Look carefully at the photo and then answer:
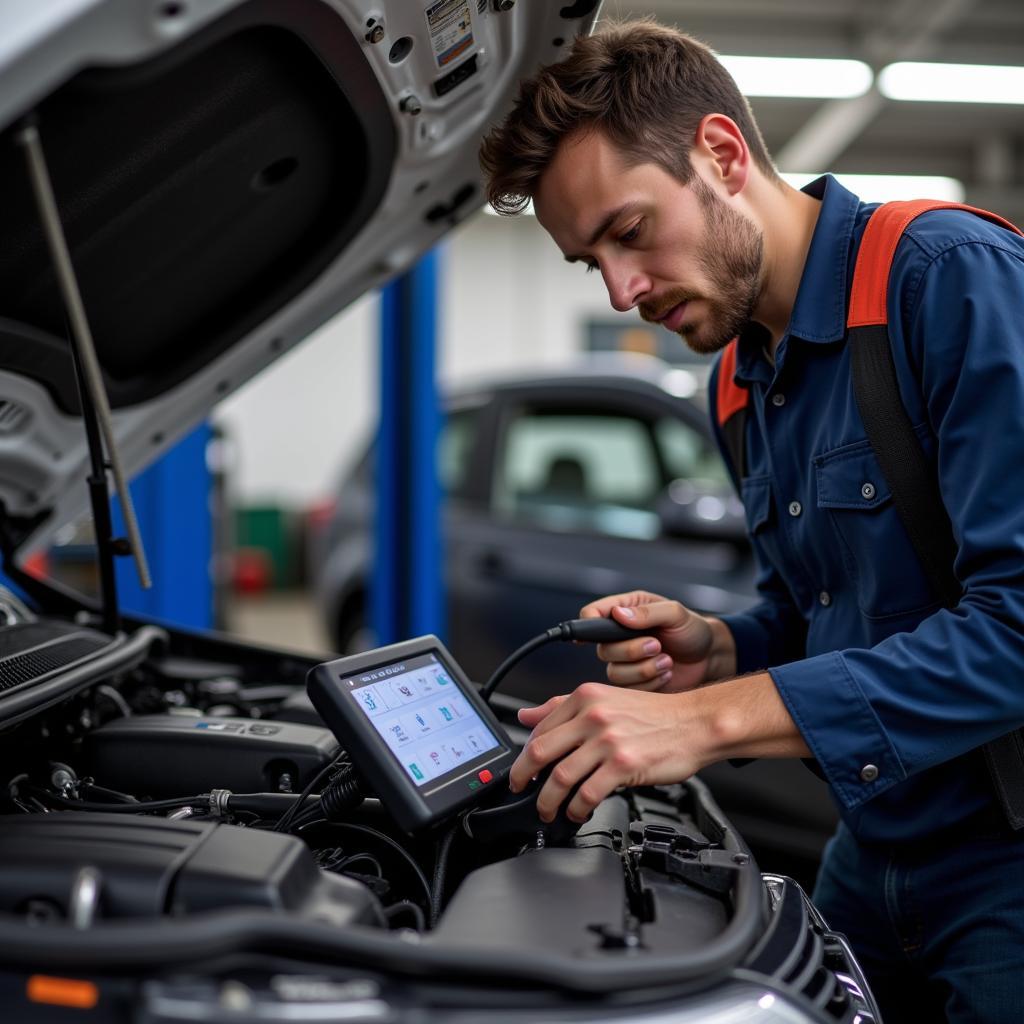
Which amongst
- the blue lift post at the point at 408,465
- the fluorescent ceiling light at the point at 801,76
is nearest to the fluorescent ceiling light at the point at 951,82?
the fluorescent ceiling light at the point at 801,76

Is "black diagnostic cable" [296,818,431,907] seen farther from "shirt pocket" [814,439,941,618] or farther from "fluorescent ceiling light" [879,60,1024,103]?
"fluorescent ceiling light" [879,60,1024,103]

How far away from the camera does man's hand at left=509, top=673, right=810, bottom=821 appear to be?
1.00 meters

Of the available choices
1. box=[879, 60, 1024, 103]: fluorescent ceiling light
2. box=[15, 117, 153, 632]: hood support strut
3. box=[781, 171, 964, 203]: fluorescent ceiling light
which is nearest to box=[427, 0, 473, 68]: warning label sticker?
box=[15, 117, 153, 632]: hood support strut

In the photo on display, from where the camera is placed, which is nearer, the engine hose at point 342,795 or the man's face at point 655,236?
the engine hose at point 342,795

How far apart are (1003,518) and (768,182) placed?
552 millimetres

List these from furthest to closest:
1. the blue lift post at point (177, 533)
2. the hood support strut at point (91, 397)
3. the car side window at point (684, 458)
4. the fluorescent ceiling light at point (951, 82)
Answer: the fluorescent ceiling light at point (951, 82), the car side window at point (684, 458), the blue lift post at point (177, 533), the hood support strut at point (91, 397)

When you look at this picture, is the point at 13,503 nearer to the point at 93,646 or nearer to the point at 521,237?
the point at 93,646

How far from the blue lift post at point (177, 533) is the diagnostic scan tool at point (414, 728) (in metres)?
2.12

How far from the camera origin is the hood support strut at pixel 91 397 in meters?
0.96

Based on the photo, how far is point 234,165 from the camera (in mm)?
1347

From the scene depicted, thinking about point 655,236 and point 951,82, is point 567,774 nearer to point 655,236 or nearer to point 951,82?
point 655,236

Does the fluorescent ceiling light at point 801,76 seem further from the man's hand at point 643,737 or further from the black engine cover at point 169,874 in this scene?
the black engine cover at point 169,874

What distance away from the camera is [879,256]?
4.04ft

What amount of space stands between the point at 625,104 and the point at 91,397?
720 millimetres
